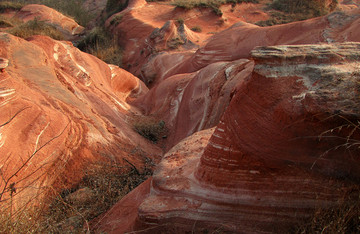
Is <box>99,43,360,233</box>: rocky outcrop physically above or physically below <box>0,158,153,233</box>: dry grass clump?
above

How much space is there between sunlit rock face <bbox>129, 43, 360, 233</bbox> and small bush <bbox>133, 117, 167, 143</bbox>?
3.05 m

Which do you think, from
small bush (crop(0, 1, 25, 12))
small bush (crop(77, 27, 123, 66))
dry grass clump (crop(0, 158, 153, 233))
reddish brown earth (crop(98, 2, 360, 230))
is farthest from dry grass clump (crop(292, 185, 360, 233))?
small bush (crop(0, 1, 25, 12))

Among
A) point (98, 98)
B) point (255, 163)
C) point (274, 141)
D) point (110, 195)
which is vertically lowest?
point (110, 195)

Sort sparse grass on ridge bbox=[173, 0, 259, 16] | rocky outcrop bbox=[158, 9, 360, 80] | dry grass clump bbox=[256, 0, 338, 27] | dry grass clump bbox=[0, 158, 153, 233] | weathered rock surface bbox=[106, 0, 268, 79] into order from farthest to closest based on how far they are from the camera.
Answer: sparse grass on ridge bbox=[173, 0, 259, 16] → dry grass clump bbox=[256, 0, 338, 27] → weathered rock surface bbox=[106, 0, 268, 79] → rocky outcrop bbox=[158, 9, 360, 80] → dry grass clump bbox=[0, 158, 153, 233]

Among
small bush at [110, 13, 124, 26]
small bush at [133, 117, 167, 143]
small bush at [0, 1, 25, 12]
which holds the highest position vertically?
small bush at [0, 1, 25, 12]

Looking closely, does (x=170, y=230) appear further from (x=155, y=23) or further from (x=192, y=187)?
(x=155, y=23)

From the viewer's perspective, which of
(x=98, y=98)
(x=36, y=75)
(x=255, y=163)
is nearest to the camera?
(x=255, y=163)

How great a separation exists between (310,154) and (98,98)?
4045mm

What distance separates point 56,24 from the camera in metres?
14.8

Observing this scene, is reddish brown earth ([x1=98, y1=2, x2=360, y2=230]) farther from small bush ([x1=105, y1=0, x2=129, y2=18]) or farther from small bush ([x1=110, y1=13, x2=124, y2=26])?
small bush ([x1=105, y1=0, x2=129, y2=18])

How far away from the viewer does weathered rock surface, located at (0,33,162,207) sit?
3.38 metres

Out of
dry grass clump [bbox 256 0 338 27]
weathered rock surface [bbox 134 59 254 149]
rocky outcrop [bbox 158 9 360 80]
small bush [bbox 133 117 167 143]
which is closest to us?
weathered rock surface [bbox 134 59 254 149]

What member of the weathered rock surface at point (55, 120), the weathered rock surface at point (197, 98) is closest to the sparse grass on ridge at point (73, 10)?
the weathered rock surface at point (55, 120)

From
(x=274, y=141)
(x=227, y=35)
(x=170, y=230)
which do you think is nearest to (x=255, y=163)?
(x=274, y=141)
